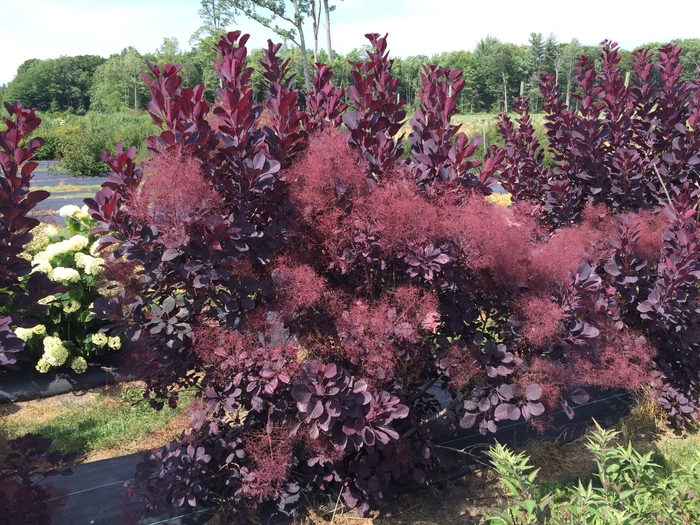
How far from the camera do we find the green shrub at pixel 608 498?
71.9 inches

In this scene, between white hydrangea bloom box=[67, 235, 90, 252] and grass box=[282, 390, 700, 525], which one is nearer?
grass box=[282, 390, 700, 525]

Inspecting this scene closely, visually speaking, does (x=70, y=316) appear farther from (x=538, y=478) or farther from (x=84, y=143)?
(x=84, y=143)

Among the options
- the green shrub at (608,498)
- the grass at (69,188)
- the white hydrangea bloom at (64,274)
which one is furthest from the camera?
the grass at (69,188)

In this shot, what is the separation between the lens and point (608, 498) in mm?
2094

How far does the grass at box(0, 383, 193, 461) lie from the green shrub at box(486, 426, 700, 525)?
2042 mm

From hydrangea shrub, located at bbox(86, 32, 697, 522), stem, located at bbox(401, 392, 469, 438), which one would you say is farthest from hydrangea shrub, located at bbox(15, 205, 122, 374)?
stem, located at bbox(401, 392, 469, 438)

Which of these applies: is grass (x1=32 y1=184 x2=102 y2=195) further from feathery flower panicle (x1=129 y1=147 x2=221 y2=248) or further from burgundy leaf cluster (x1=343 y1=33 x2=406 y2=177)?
feathery flower panicle (x1=129 y1=147 x2=221 y2=248)

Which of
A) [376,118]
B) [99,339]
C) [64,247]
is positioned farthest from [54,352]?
[376,118]

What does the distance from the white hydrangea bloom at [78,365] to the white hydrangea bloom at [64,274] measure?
2.17 ft

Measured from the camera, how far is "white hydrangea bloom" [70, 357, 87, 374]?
4.43 meters

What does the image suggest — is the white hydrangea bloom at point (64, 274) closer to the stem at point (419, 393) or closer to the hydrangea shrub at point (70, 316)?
the hydrangea shrub at point (70, 316)

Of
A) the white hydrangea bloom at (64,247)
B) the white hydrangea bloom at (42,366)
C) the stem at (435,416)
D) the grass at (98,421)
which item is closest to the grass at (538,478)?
the stem at (435,416)

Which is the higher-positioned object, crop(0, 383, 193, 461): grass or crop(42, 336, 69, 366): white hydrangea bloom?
crop(42, 336, 69, 366): white hydrangea bloom

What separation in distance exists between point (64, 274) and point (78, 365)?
0.77 meters
